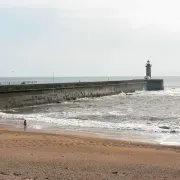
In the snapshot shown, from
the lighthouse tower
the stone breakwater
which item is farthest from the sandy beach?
the lighthouse tower

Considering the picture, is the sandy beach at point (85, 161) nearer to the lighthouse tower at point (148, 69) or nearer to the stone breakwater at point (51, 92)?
the stone breakwater at point (51, 92)

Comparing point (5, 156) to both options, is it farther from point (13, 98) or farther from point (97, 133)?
point (13, 98)

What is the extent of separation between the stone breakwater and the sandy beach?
834 inches

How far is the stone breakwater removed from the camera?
3441 cm

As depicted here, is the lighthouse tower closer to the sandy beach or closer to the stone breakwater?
the stone breakwater

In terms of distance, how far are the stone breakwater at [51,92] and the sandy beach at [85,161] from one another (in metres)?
21.2

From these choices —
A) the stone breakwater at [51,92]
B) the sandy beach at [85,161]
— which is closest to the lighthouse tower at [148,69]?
the stone breakwater at [51,92]

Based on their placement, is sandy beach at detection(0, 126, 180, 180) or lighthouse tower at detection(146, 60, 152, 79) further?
lighthouse tower at detection(146, 60, 152, 79)

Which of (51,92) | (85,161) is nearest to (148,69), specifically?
(51,92)

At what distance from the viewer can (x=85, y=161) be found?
10125 millimetres

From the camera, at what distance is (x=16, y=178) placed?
25.7 ft

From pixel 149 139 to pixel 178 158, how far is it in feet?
17.0

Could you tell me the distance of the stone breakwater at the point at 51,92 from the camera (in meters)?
34.4

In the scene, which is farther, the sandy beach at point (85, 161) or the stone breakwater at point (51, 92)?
the stone breakwater at point (51, 92)
